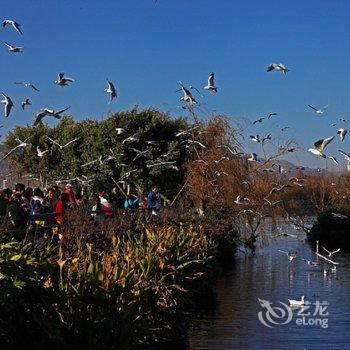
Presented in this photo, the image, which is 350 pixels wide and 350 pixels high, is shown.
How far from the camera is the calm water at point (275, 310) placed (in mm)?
13125

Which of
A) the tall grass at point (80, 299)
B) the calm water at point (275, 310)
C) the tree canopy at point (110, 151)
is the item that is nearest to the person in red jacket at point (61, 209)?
the calm water at point (275, 310)

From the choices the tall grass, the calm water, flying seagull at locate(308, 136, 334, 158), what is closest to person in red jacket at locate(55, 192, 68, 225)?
the calm water

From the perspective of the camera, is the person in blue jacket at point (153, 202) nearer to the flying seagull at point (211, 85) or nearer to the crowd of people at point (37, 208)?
the crowd of people at point (37, 208)

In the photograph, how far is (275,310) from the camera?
54.2ft

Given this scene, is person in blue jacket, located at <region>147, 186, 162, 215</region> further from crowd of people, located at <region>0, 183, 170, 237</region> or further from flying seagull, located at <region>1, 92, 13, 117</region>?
flying seagull, located at <region>1, 92, 13, 117</region>

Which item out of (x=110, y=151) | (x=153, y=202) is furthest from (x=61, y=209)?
(x=110, y=151)

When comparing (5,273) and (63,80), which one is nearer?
(5,273)

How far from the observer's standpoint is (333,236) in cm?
3616

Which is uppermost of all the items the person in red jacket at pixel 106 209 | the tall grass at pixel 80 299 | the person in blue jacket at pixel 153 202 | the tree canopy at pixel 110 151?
the tree canopy at pixel 110 151

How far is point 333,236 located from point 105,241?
24772 mm

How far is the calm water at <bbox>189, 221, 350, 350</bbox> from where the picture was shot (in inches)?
517

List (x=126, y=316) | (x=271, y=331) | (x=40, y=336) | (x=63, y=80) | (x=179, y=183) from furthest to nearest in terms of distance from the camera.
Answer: (x=179, y=183) < (x=63, y=80) < (x=271, y=331) < (x=126, y=316) < (x=40, y=336)

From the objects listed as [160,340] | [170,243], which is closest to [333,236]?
[170,243]

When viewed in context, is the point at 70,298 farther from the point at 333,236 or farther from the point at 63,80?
the point at 333,236
